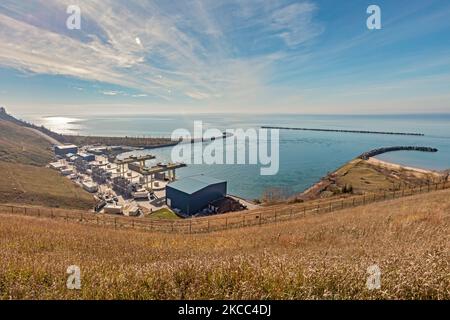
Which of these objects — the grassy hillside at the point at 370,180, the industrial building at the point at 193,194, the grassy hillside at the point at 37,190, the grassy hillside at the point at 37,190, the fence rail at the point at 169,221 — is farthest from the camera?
the grassy hillside at the point at 370,180

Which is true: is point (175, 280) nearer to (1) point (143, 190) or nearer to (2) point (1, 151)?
(1) point (143, 190)

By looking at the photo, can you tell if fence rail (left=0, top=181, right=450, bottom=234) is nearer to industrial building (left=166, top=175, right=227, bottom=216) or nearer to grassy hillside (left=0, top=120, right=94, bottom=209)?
industrial building (left=166, top=175, right=227, bottom=216)

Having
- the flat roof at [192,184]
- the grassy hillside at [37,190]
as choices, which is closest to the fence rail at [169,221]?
the flat roof at [192,184]

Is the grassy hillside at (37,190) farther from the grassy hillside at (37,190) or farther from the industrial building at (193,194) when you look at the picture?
the industrial building at (193,194)

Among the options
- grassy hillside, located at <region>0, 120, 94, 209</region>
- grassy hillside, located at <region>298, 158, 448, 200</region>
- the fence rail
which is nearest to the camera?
the fence rail

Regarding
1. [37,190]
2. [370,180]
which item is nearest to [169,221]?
[37,190]

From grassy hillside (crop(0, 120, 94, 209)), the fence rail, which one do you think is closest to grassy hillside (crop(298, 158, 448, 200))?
the fence rail

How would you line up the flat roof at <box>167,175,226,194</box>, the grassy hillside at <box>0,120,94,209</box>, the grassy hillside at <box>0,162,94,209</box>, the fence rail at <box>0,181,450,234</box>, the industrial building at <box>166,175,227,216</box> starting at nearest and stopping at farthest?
the fence rail at <box>0,181,450,234</box> < the grassy hillside at <box>0,162,94,209</box> < the grassy hillside at <box>0,120,94,209</box> < the industrial building at <box>166,175,227,216</box> < the flat roof at <box>167,175,226,194</box>
